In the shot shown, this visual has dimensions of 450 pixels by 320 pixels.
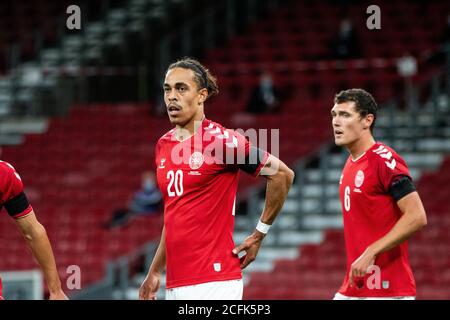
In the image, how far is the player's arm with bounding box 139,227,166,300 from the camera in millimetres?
6938

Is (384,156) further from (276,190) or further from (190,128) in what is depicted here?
(190,128)

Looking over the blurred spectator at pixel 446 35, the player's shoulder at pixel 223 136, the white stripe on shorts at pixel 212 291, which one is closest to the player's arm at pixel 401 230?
the white stripe on shorts at pixel 212 291

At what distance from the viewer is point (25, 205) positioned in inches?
262

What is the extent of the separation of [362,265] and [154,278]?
126 centimetres

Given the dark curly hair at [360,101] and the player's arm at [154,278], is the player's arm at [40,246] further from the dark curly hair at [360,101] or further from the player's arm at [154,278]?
the dark curly hair at [360,101]

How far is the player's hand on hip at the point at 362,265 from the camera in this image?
6703 millimetres

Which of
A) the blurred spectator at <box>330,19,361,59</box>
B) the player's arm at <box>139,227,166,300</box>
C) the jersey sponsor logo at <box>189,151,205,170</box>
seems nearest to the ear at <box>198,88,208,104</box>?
the jersey sponsor logo at <box>189,151,205,170</box>

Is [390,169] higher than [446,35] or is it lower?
lower

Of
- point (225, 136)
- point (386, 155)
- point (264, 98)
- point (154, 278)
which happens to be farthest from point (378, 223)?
point (264, 98)

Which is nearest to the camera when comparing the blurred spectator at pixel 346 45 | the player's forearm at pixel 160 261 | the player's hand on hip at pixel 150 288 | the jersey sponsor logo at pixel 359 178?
the player's hand on hip at pixel 150 288

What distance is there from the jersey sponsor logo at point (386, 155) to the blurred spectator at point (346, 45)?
10.8 metres

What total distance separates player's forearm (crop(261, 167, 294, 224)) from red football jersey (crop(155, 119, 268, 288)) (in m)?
0.12

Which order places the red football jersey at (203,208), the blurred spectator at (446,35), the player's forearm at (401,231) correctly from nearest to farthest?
the red football jersey at (203,208)
the player's forearm at (401,231)
the blurred spectator at (446,35)

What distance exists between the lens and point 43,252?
6.57 m
